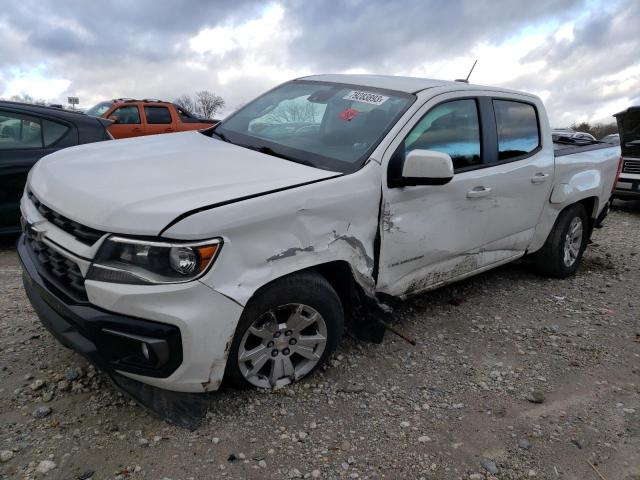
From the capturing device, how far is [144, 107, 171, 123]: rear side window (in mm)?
11852

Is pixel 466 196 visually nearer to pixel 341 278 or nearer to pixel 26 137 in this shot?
pixel 341 278

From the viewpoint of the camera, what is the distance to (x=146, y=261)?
218 centimetres

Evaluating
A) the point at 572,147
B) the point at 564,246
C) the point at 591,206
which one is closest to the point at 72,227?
the point at 564,246

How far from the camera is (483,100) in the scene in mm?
3734

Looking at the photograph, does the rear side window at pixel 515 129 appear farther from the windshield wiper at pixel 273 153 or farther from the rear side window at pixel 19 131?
the rear side window at pixel 19 131

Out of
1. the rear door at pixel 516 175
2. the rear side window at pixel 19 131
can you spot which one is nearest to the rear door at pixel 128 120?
the rear side window at pixel 19 131

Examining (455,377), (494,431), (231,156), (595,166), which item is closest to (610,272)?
(595,166)

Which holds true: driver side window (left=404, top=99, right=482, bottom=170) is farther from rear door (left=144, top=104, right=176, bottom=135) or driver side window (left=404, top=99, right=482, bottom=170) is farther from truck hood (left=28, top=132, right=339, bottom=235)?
rear door (left=144, top=104, right=176, bottom=135)

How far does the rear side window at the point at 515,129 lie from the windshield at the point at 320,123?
0.98m

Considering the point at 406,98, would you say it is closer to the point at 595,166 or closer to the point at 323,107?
the point at 323,107

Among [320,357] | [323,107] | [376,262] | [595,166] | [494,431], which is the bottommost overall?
[494,431]

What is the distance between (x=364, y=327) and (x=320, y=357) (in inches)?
16.6

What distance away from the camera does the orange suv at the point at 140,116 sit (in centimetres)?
1144

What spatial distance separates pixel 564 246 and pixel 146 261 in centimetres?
401
